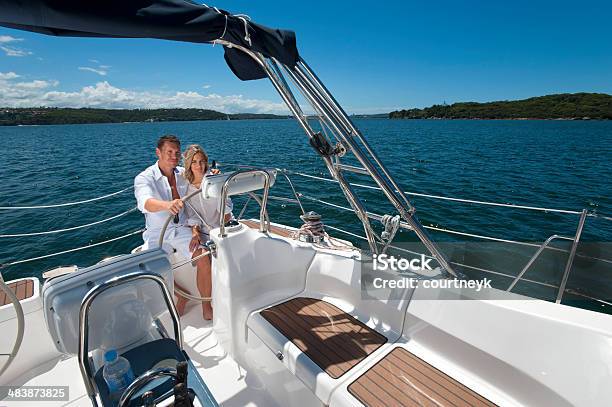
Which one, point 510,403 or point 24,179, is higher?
point 510,403

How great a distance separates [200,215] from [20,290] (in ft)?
4.33

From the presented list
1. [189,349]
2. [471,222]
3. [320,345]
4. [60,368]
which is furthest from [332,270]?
[471,222]

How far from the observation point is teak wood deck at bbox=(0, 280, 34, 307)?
202cm

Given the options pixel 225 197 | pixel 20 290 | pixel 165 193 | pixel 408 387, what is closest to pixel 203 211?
pixel 165 193

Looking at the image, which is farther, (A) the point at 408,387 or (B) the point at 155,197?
(B) the point at 155,197

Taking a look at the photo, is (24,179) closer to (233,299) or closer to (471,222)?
(233,299)

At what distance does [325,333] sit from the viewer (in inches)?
76.5

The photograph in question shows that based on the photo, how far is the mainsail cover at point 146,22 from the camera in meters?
0.90

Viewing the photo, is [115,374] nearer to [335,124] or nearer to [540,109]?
[335,124]

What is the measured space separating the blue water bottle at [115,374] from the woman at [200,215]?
1.35 m

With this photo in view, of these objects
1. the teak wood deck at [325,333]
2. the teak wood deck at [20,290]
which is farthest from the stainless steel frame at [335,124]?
the teak wood deck at [20,290]

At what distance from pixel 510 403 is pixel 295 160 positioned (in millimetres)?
12387

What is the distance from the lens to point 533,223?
627 centimetres

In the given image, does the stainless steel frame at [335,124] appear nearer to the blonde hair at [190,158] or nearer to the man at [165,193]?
the blonde hair at [190,158]
